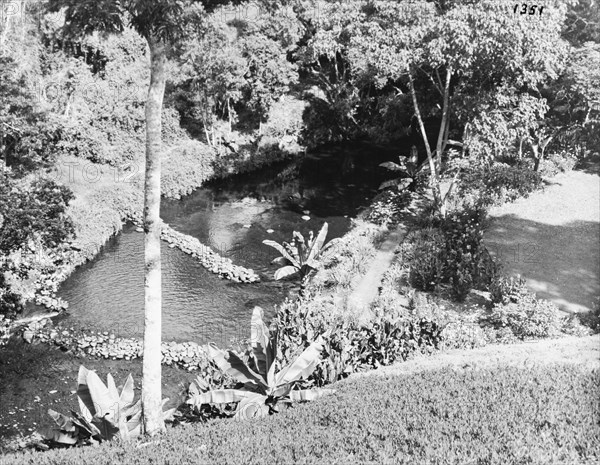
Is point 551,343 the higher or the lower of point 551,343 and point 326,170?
the lower

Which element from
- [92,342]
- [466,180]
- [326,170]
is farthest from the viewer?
[326,170]

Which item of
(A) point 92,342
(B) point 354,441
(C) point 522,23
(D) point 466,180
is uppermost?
(C) point 522,23

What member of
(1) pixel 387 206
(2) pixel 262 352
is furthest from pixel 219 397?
(1) pixel 387 206

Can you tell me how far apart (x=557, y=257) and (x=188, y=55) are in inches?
726

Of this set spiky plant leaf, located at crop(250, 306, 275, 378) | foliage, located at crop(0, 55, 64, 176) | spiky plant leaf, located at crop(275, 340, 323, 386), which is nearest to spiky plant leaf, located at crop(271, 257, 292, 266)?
spiky plant leaf, located at crop(250, 306, 275, 378)

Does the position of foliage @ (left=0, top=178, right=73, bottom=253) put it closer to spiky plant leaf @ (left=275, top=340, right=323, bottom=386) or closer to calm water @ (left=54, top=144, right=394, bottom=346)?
calm water @ (left=54, top=144, right=394, bottom=346)

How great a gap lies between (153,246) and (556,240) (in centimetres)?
1356

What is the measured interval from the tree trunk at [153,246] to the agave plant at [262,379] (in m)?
0.94

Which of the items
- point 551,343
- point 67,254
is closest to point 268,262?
point 67,254

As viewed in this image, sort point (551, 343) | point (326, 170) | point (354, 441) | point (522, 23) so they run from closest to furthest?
point (354, 441) < point (551, 343) < point (522, 23) < point (326, 170)

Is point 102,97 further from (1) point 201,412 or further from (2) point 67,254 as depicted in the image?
(1) point 201,412

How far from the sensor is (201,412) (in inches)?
374

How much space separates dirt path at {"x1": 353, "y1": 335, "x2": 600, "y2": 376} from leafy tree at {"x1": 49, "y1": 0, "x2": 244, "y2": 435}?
4125mm

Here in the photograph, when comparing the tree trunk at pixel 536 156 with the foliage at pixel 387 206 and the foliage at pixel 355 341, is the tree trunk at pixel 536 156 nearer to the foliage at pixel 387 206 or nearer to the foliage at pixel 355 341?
the foliage at pixel 387 206
